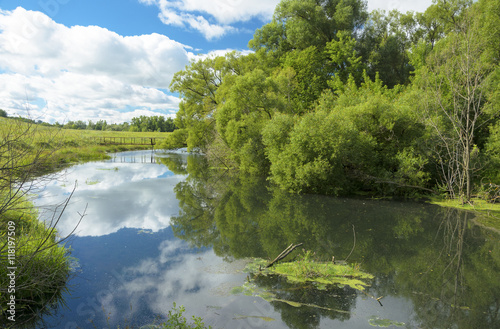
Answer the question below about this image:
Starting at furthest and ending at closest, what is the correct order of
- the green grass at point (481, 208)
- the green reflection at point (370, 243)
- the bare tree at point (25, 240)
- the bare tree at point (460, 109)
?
the bare tree at point (460, 109)
the green grass at point (481, 208)
the green reflection at point (370, 243)
the bare tree at point (25, 240)

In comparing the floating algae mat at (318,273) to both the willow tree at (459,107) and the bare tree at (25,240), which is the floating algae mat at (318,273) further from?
the willow tree at (459,107)

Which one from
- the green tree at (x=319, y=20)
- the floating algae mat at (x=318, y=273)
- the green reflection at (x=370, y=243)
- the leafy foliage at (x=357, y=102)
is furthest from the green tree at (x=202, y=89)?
the floating algae mat at (x=318, y=273)

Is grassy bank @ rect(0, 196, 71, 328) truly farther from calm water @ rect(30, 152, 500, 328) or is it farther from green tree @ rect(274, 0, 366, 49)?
green tree @ rect(274, 0, 366, 49)

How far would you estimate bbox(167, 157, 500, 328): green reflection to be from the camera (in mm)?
6238

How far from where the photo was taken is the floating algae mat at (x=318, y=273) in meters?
7.18

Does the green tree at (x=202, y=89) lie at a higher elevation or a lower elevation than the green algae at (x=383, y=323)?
higher

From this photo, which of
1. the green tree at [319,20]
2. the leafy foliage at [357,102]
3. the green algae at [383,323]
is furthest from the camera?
the green tree at [319,20]

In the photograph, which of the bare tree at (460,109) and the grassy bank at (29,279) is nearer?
the grassy bank at (29,279)

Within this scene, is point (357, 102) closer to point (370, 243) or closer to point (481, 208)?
point (481, 208)

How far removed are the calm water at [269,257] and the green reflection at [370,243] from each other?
4 centimetres

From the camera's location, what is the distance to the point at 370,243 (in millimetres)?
10062

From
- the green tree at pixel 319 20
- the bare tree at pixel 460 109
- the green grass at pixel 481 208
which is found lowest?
the green grass at pixel 481 208

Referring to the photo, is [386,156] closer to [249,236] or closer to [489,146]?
[489,146]

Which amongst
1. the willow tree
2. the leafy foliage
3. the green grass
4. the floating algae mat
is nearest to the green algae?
the floating algae mat
